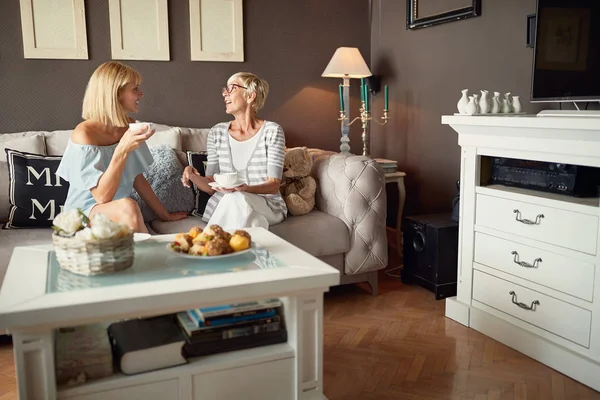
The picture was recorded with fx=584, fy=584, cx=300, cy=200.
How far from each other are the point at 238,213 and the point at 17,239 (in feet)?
3.08

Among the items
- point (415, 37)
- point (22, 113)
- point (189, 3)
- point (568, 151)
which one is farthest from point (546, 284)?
point (22, 113)

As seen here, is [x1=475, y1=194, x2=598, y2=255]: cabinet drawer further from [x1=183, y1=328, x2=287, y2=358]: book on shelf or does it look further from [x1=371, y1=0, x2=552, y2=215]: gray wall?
[x1=183, y1=328, x2=287, y2=358]: book on shelf

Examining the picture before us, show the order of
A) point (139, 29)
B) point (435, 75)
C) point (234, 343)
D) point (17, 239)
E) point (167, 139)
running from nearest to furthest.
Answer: point (234, 343)
point (17, 239)
point (167, 139)
point (139, 29)
point (435, 75)

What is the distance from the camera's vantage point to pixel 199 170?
10.0 ft

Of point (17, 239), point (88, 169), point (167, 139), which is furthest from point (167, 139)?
point (17, 239)

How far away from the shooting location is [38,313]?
132 centimetres

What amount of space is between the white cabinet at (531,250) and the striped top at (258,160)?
31.7 inches

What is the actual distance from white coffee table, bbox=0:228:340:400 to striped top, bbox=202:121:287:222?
0.96 m

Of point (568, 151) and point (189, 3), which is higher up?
point (189, 3)

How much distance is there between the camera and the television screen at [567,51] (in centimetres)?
218

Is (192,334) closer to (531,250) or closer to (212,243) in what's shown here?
(212,243)

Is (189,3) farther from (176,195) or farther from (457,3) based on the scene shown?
(457,3)

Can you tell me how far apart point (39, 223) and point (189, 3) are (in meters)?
1.63

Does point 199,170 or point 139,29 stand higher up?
point 139,29
